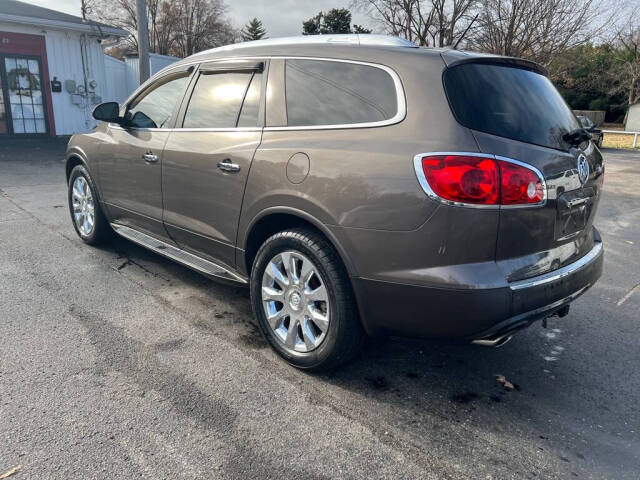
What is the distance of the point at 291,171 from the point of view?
9.28 ft

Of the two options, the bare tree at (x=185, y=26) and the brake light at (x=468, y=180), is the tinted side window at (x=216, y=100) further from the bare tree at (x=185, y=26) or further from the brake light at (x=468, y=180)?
the bare tree at (x=185, y=26)

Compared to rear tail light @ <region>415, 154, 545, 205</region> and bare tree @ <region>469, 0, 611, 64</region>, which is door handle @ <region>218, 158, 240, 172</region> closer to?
rear tail light @ <region>415, 154, 545, 205</region>

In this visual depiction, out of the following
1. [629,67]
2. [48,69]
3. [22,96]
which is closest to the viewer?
[22,96]

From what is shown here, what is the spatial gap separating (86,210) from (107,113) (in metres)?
1.22

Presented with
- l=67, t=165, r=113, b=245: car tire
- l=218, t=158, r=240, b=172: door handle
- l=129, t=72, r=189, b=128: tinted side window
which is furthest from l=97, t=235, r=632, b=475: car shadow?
l=67, t=165, r=113, b=245: car tire

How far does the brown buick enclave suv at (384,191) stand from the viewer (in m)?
2.32

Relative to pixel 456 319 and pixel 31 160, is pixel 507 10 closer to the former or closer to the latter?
pixel 31 160

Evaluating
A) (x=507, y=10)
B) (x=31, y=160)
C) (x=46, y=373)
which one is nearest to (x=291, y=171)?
(x=46, y=373)

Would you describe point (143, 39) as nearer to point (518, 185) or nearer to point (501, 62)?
point (501, 62)

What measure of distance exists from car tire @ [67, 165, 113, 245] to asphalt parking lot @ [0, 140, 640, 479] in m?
0.86

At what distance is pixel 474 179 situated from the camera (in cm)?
228

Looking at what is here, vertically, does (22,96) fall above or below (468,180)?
above

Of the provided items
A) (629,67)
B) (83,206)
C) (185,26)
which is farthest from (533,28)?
(185,26)

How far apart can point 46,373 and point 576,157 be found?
3.07 metres
